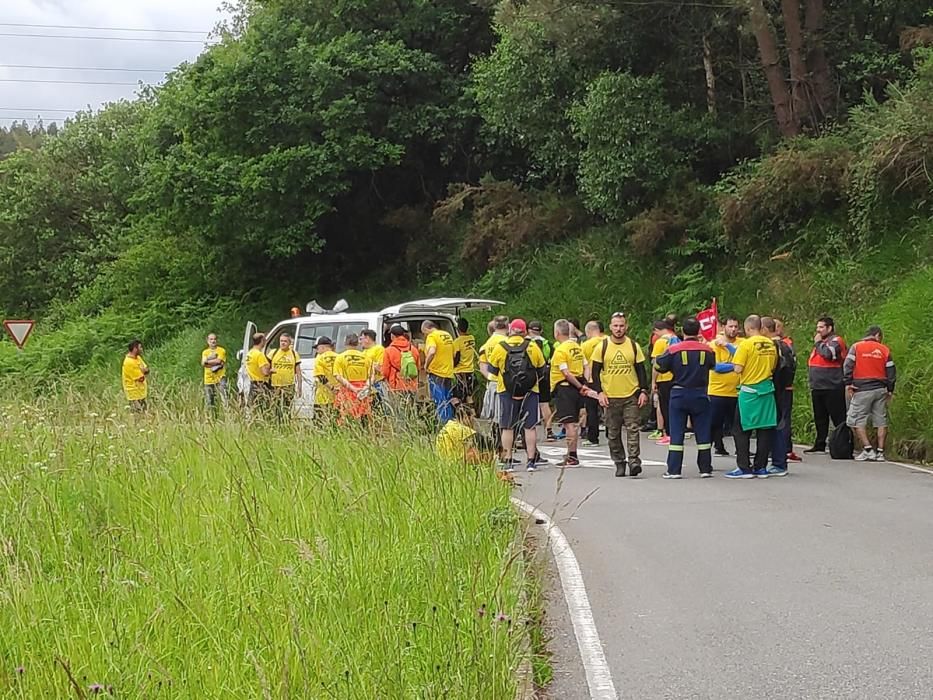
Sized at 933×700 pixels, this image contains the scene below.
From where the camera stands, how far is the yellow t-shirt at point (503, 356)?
1393cm

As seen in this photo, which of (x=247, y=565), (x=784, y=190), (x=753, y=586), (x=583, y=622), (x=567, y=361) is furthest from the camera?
(x=784, y=190)

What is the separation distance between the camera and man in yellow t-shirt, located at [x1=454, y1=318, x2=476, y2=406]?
651 inches

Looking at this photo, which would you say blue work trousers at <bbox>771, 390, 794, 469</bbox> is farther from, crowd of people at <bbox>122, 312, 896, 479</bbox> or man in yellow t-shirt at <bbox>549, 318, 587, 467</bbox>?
man in yellow t-shirt at <bbox>549, 318, 587, 467</bbox>

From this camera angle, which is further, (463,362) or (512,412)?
(463,362)

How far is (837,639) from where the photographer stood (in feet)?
20.8

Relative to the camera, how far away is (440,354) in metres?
15.3

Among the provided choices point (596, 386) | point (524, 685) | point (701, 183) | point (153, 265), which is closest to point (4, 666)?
point (524, 685)

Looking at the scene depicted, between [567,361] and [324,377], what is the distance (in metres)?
3.17

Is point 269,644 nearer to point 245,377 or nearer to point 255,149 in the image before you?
point 245,377

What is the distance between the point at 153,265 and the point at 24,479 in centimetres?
3225

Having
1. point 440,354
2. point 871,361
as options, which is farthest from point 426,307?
point 871,361

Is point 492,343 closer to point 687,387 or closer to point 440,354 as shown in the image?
point 440,354

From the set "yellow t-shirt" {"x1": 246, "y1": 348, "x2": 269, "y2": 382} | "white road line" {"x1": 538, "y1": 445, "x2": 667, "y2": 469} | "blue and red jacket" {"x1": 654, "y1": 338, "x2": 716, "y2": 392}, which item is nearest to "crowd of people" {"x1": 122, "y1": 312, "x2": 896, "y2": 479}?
"blue and red jacket" {"x1": 654, "y1": 338, "x2": 716, "y2": 392}

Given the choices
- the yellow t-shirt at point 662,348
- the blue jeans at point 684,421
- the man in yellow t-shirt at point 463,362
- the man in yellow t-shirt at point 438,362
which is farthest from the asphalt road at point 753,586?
the man in yellow t-shirt at point 463,362
